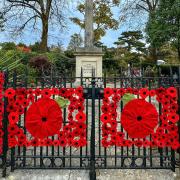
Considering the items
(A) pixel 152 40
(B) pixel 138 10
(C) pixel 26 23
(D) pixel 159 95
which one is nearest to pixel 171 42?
(A) pixel 152 40

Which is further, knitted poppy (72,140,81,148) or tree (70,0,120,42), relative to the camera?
tree (70,0,120,42)

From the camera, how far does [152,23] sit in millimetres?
20625

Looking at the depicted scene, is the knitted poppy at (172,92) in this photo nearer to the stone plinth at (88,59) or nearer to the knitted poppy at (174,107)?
the knitted poppy at (174,107)

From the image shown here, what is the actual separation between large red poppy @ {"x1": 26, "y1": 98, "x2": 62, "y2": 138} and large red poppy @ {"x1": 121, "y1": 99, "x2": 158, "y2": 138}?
906 millimetres

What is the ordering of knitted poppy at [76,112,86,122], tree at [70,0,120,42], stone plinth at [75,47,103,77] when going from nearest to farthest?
knitted poppy at [76,112,86,122]
stone plinth at [75,47,103,77]
tree at [70,0,120,42]

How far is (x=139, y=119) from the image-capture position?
13.3 feet

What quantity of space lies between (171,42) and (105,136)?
17.8 metres

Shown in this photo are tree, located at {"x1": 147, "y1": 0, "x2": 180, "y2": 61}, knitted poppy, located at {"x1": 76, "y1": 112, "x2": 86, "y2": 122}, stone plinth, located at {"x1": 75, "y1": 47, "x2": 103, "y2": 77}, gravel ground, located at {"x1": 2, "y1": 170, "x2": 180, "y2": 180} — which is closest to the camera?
gravel ground, located at {"x1": 2, "y1": 170, "x2": 180, "y2": 180}

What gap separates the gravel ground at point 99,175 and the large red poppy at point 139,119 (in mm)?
515

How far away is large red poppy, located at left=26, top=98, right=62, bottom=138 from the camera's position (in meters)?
4.03

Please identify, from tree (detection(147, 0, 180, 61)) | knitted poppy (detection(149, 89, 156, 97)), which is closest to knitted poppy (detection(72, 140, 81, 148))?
knitted poppy (detection(149, 89, 156, 97))

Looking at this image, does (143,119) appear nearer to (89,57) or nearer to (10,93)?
(10,93)

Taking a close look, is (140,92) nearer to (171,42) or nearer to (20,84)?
(20,84)

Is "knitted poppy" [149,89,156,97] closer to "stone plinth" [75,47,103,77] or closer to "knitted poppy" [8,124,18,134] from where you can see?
"knitted poppy" [8,124,18,134]
